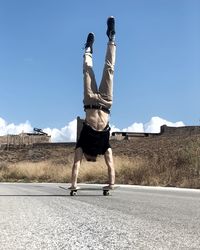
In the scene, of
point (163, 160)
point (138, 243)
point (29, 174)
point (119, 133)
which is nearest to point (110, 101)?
point (138, 243)

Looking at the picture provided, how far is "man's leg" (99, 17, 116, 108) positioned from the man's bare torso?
195 millimetres

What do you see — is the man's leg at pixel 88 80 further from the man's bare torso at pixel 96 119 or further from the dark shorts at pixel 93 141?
the dark shorts at pixel 93 141

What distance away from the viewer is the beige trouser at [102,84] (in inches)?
368

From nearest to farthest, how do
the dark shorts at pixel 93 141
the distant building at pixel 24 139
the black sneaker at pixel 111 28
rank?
the dark shorts at pixel 93 141 < the black sneaker at pixel 111 28 < the distant building at pixel 24 139

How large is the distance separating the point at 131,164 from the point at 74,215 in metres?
12.6

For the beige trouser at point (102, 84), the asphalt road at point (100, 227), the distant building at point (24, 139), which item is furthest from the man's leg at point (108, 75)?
the distant building at point (24, 139)

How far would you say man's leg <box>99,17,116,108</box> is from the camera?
9453 mm

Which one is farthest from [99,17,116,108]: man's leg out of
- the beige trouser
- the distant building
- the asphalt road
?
the distant building

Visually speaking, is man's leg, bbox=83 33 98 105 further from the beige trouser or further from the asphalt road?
the asphalt road

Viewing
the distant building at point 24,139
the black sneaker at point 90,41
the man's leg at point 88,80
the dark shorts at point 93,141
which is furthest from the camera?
the distant building at point 24,139

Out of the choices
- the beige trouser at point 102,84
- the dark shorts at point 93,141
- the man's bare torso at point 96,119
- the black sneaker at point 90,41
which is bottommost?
the dark shorts at point 93,141

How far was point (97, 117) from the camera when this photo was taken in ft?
30.5

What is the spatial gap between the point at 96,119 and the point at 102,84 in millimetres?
697

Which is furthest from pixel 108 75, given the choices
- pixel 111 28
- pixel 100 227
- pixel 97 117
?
pixel 100 227
